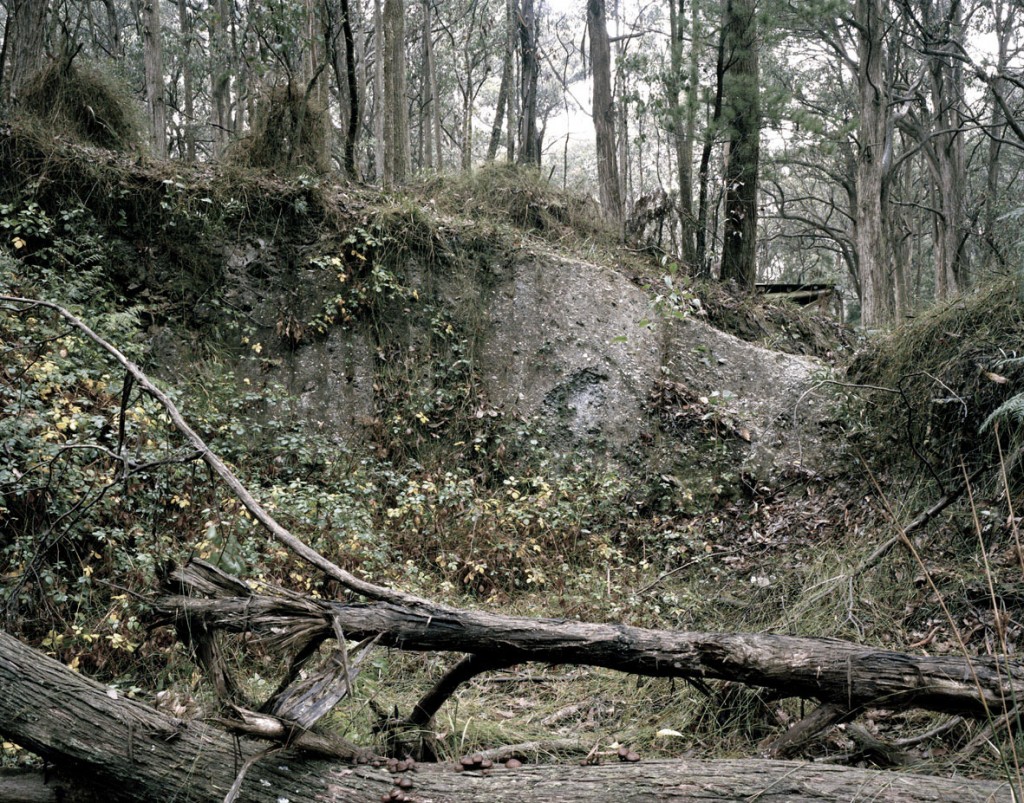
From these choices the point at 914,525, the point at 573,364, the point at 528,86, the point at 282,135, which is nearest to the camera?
the point at 914,525

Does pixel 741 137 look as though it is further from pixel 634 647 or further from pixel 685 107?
pixel 634 647

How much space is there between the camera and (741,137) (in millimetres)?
10047

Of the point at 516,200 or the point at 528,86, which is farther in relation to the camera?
the point at 528,86

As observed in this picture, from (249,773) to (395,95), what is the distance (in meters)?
11.5

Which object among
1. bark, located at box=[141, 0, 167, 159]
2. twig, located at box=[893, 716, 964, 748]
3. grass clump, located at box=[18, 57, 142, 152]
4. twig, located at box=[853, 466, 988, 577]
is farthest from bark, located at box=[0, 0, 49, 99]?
twig, located at box=[893, 716, 964, 748]

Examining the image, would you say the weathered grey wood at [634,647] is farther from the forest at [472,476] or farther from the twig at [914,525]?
the twig at [914,525]

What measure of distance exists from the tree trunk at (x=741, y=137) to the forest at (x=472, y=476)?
45 millimetres

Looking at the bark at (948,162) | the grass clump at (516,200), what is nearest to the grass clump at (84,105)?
the grass clump at (516,200)

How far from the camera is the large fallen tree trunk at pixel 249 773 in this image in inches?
101

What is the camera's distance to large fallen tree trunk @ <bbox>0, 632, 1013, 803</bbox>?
256cm

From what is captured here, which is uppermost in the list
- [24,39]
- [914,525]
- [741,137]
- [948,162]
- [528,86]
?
[528,86]

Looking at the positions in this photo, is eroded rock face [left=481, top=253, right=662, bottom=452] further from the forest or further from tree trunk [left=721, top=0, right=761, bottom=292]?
tree trunk [left=721, top=0, right=761, bottom=292]

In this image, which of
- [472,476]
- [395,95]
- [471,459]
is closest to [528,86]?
[395,95]

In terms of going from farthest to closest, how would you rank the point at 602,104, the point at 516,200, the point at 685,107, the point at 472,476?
1. the point at 602,104
2. the point at 685,107
3. the point at 516,200
4. the point at 472,476
